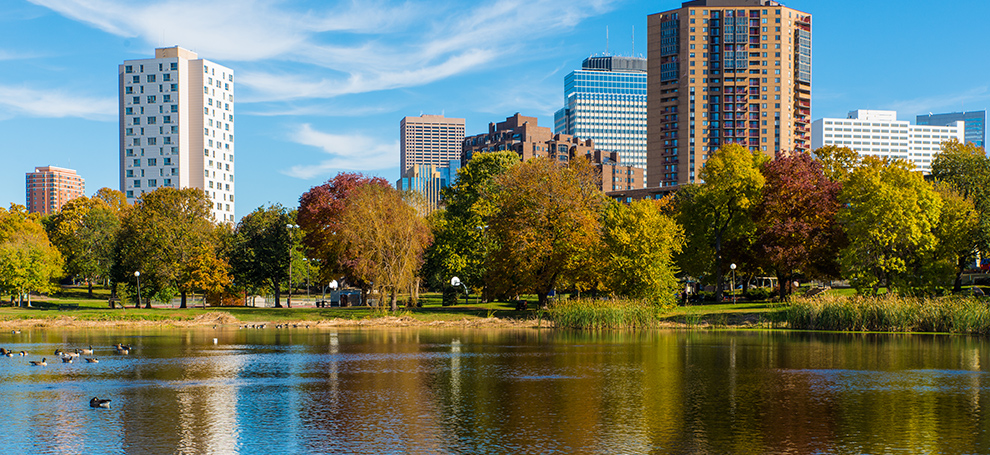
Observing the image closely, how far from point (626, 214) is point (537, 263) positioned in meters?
9.26

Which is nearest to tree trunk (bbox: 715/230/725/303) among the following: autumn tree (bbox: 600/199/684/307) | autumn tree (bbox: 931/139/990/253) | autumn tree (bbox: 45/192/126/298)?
autumn tree (bbox: 600/199/684/307)

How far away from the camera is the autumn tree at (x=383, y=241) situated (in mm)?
74312

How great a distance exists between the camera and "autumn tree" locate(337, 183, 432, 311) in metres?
74.3

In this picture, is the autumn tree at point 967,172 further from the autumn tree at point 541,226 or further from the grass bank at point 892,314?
the autumn tree at point 541,226

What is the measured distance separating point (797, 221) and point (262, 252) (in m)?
57.2

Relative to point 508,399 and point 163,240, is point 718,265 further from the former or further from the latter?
point 508,399

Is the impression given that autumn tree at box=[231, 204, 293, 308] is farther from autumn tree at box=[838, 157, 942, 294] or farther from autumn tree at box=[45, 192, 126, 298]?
autumn tree at box=[838, 157, 942, 294]

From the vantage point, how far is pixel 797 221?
256ft

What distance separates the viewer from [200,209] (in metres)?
89.1

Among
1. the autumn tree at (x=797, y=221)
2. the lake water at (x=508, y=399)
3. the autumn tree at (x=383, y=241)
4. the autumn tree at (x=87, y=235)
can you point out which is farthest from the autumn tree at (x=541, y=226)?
the autumn tree at (x=87, y=235)

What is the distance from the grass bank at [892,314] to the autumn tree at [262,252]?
55.9 m

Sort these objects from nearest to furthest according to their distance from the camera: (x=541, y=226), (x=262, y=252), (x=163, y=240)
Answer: (x=541, y=226) → (x=163, y=240) → (x=262, y=252)

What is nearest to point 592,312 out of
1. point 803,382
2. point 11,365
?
point 803,382

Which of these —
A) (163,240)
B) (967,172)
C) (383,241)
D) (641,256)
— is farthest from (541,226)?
(967,172)
